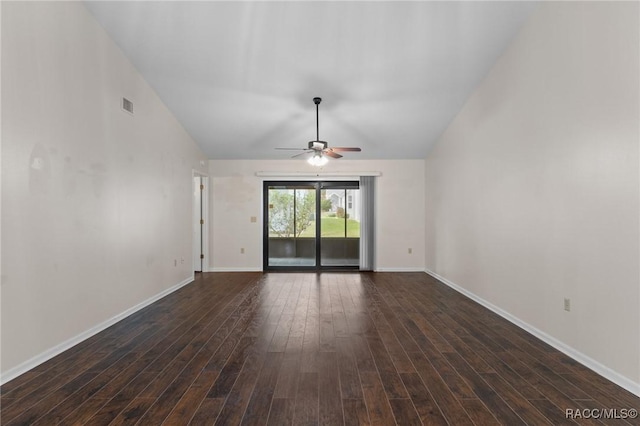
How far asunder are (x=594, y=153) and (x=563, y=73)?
2.80 feet

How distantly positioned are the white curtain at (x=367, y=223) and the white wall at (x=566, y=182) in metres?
2.63

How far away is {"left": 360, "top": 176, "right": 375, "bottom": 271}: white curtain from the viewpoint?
23.4 ft

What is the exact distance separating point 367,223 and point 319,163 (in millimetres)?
2778

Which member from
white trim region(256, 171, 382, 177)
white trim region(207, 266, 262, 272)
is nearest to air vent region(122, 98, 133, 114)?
white trim region(256, 171, 382, 177)

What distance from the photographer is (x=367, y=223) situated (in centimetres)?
713

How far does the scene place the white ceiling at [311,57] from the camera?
351 cm

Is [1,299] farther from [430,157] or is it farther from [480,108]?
[430,157]

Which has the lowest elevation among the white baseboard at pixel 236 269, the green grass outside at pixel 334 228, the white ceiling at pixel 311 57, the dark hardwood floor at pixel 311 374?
the dark hardwood floor at pixel 311 374

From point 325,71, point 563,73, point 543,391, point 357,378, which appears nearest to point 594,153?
point 563,73

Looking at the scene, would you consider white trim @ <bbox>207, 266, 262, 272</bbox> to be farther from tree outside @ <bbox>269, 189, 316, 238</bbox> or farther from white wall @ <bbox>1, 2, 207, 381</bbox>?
white wall @ <bbox>1, 2, 207, 381</bbox>

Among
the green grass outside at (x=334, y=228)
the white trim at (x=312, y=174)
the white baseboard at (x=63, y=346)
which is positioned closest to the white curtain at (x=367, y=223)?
the white trim at (x=312, y=174)

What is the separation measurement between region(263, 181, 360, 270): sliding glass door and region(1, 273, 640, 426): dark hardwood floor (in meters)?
3.13

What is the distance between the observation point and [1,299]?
2428 millimetres

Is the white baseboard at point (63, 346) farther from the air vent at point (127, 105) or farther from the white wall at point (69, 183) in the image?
the air vent at point (127, 105)
